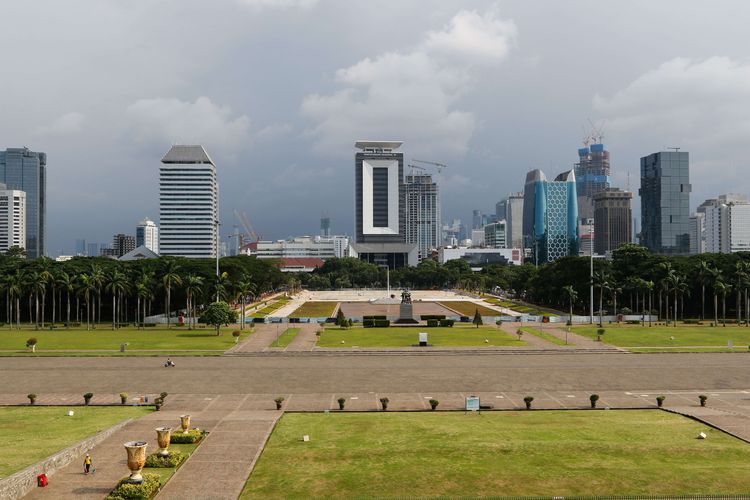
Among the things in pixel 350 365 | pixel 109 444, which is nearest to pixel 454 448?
pixel 109 444

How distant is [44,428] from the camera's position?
39.3 meters

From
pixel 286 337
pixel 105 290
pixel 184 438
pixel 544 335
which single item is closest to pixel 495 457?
pixel 184 438

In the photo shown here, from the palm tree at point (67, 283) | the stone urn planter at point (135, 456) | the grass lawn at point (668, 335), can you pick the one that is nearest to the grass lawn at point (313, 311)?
the palm tree at point (67, 283)

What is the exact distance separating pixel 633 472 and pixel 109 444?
27.3m

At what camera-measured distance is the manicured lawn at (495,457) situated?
2795 cm

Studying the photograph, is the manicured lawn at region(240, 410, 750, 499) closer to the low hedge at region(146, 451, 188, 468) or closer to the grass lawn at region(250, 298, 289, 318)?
the low hedge at region(146, 451, 188, 468)

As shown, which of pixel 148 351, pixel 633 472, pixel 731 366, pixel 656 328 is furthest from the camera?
pixel 656 328

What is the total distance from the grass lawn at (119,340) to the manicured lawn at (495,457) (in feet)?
136

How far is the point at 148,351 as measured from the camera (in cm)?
7494

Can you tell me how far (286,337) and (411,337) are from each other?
1745 cm

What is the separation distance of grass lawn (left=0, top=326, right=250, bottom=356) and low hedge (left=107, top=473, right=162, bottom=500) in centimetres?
4778

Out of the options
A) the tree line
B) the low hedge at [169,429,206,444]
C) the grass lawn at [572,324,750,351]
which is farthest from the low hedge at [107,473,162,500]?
the tree line

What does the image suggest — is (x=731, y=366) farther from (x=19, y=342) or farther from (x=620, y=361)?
(x=19, y=342)

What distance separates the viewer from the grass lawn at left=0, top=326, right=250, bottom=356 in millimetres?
77438
